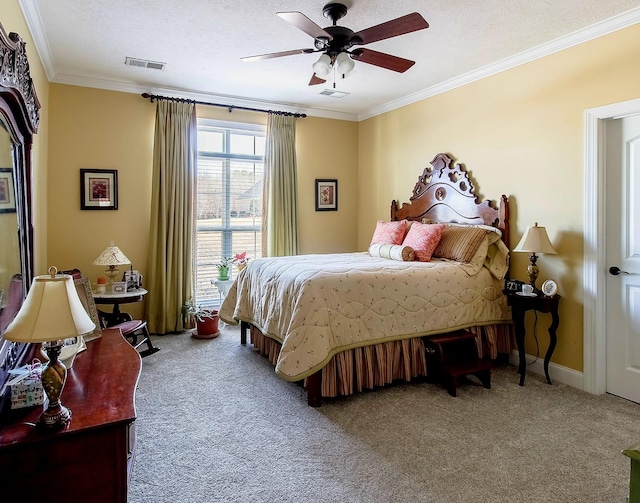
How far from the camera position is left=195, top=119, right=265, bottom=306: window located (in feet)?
16.8

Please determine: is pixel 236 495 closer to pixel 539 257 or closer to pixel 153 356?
pixel 153 356

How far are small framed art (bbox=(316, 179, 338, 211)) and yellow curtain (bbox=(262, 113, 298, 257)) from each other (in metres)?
0.42

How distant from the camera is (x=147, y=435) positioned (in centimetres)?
247

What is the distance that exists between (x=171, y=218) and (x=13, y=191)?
2.66 meters

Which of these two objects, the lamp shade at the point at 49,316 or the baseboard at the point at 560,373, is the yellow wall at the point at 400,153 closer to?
the baseboard at the point at 560,373

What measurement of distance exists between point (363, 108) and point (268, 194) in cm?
176

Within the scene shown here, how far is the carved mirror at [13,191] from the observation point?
5.73ft

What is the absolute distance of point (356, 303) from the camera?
304cm

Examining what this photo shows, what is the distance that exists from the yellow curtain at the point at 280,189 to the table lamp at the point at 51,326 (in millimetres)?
3956

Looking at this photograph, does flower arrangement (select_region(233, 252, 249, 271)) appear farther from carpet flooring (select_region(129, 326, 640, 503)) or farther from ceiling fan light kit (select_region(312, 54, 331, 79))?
ceiling fan light kit (select_region(312, 54, 331, 79))

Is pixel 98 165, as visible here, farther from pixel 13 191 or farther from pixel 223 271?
pixel 13 191

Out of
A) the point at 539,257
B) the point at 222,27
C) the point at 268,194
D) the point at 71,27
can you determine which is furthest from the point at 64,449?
the point at 268,194

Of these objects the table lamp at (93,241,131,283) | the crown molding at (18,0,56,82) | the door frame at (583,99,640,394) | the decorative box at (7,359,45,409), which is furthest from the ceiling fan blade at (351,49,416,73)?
the table lamp at (93,241,131,283)

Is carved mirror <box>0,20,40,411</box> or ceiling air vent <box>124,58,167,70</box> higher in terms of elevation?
ceiling air vent <box>124,58,167,70</box>
